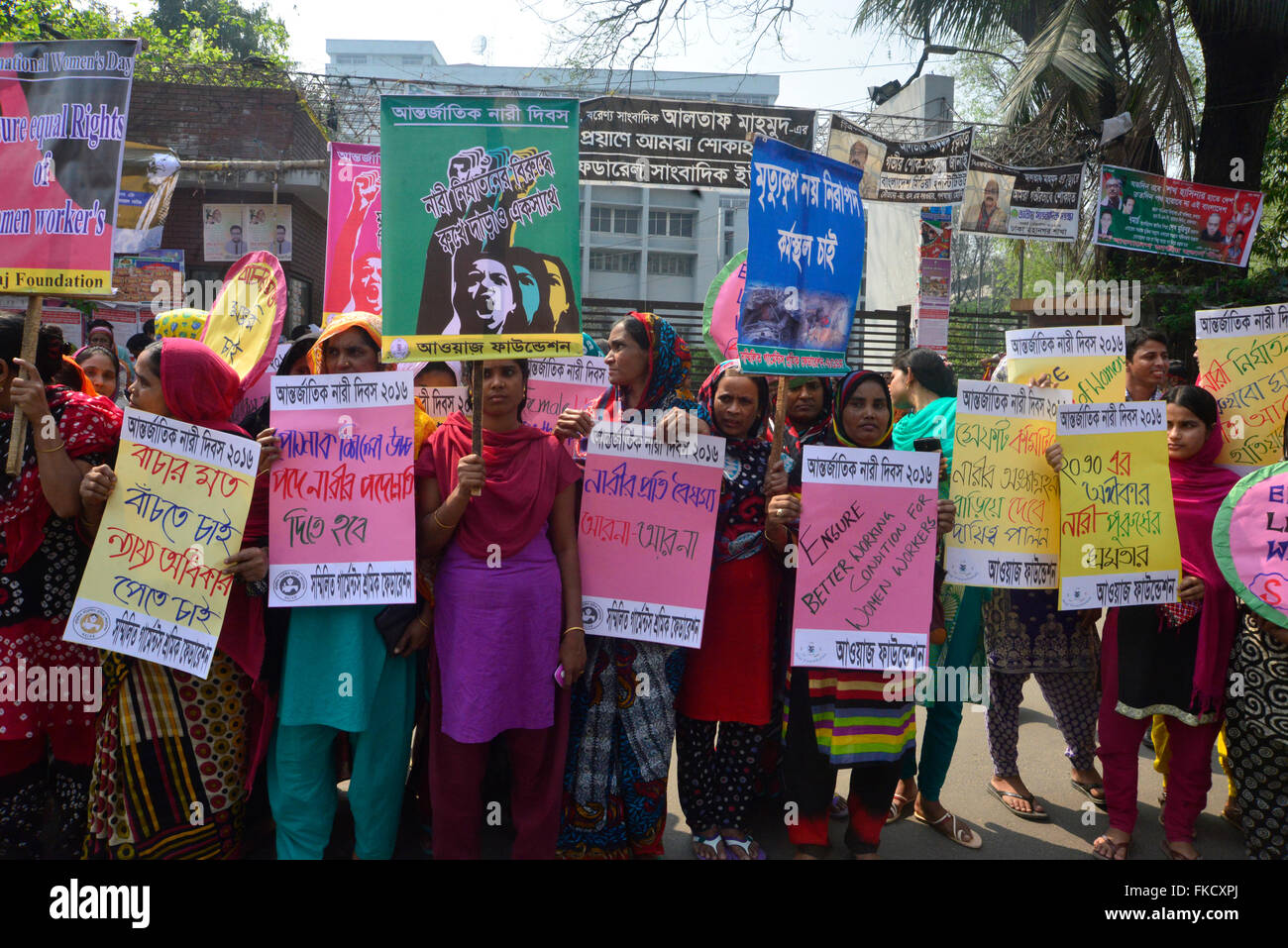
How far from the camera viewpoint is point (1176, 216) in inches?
406

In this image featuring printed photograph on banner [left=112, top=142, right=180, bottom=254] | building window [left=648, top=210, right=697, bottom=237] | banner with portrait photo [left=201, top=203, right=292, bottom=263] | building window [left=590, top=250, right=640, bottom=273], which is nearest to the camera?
printed photograph on banner [left=112, top=142, right=180, bottom=254]

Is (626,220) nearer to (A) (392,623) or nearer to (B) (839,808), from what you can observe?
(B) (839,808)

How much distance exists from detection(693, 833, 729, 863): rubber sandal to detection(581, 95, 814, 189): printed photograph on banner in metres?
8.42

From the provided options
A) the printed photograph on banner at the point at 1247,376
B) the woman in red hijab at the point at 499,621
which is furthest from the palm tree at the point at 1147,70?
the woman in red hijab at the point at 499,621

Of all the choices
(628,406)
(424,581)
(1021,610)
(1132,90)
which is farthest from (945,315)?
(424,581)

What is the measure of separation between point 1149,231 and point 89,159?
10748 millimetres

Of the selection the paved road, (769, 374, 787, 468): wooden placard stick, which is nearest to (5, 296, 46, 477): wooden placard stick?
(769, 374, 787, 468): wooden placard stick

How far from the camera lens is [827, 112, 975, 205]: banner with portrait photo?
1076 centimetres

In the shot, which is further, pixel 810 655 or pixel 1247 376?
pixel 1247 376

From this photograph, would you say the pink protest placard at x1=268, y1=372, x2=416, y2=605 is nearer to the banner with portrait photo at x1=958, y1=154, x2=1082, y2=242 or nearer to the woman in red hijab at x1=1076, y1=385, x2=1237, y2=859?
the woman in red hijab at x1=1076, y1=385, x2=1237, y2=859

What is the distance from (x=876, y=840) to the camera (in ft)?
11.5

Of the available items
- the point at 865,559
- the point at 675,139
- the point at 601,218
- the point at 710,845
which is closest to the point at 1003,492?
the point at 865,559

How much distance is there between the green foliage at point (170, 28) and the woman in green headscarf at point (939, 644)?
26.1 feet

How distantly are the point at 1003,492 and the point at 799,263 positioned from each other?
1215 millimetres
